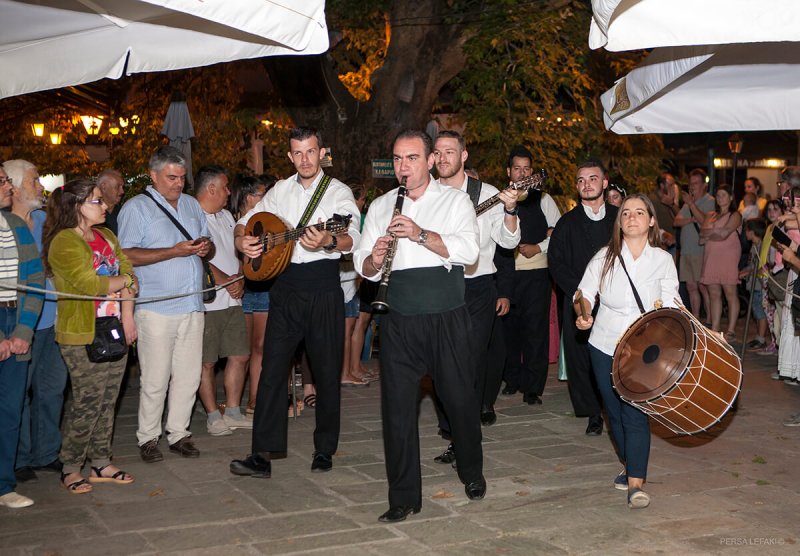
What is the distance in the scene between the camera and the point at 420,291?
5.82 meters

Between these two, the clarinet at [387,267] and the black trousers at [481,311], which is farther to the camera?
the black trousers at [481,311]

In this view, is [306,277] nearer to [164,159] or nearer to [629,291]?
[164,159]

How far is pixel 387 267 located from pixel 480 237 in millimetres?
1987

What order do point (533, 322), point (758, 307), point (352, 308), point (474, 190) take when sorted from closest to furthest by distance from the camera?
point (474, 190), point (533, 322), point (352, 308), point (758, 307)

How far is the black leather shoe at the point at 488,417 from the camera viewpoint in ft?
27.6

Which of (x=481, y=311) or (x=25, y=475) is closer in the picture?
(x=25, y=475)

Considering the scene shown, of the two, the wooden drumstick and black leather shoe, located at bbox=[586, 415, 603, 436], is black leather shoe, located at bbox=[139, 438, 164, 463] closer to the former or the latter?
the wooden drumstick

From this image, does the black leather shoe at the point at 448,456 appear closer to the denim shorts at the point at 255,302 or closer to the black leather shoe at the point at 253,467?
the black leather shoe at the point at 253,467

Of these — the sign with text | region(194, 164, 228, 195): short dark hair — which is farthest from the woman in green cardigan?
the sign with text

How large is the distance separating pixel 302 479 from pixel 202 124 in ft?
46.0

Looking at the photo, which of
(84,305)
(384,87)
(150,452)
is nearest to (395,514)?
(150,452)

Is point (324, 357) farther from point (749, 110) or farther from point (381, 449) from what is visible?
point (749, 110)

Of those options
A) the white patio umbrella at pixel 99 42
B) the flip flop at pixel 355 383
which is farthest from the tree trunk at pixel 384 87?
the white patio umbrella at pixel 99 42

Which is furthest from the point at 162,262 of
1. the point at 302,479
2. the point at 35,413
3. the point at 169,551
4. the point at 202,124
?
the point at 202,124
